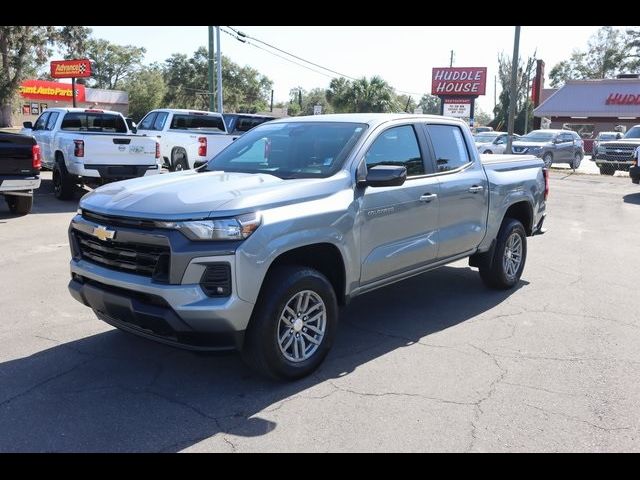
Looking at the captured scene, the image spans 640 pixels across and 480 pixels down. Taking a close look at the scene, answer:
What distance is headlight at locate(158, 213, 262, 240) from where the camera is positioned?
3633 mm

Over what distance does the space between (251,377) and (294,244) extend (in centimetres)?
107

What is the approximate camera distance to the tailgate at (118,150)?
1154 centimetres

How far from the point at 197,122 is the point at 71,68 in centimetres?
3678

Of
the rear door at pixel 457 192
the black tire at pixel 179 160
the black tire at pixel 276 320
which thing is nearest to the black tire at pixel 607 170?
the black tire at pixel 179 160

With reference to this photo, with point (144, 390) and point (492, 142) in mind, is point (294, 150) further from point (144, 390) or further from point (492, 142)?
point (492, 142)

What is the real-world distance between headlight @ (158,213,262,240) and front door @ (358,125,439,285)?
1.17 metres

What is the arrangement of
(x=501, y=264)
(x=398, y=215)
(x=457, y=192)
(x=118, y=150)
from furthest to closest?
(x=118, y=150)
(x=501, y=264)
(x=457, y=192)
(x=398, y=215)

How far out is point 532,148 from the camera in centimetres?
2527

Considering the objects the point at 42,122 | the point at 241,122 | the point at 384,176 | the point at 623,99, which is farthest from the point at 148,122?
the point at 623,99

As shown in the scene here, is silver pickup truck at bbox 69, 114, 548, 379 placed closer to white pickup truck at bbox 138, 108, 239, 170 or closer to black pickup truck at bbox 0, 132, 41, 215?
black pickup truck at bbox 0, 132, 41, 215

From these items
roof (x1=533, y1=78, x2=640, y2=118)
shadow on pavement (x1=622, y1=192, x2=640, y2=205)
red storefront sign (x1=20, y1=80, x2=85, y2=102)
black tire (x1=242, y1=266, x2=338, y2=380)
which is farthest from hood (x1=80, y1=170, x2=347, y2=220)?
red storefront sign (x1=20, y1=80, x2=85, y2=102)

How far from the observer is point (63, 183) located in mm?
12164

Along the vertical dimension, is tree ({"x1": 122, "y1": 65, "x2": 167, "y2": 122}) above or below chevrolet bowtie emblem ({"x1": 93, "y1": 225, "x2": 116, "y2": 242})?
above
